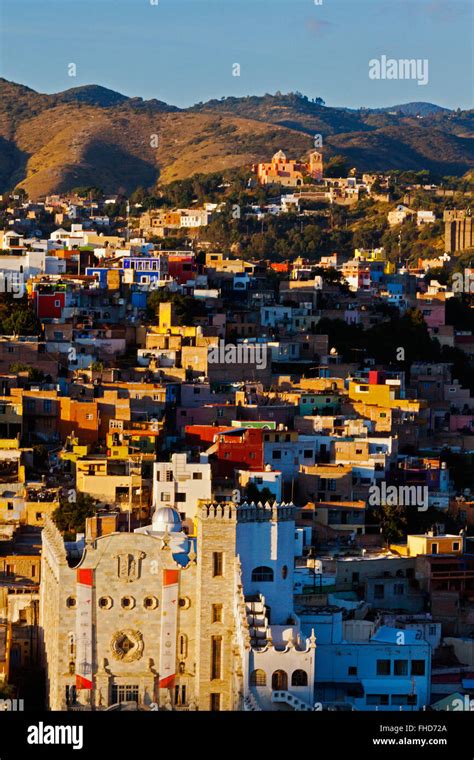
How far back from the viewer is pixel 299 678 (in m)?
30.3

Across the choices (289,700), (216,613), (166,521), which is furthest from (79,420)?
(289,700)

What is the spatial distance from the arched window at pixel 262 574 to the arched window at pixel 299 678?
3213mm

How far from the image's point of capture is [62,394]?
48531 millimetres

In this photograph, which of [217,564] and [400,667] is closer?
[217,564]

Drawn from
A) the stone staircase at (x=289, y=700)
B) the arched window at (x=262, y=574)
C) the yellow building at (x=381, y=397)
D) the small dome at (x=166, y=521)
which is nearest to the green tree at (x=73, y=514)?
the small dome at (x=166, y=521)

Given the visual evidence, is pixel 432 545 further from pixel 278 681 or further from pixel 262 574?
pixel 278 681

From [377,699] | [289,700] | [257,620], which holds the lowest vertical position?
[377,699]

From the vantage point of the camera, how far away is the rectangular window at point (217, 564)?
32344 millimetres

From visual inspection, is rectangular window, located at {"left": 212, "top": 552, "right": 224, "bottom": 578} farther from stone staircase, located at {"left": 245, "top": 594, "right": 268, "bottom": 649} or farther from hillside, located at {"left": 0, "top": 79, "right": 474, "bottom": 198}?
hillside, located at {"left": 0, "top": 79, "right": 474, "bottom": 198}

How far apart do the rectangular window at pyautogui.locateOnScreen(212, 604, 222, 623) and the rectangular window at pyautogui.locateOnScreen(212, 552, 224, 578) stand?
1.36 feet

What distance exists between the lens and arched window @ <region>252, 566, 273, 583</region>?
3341 centimetres

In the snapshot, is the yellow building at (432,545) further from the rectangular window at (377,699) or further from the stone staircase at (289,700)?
the stone staircase at (289,700)

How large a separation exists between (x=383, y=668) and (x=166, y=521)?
4.15 metres
